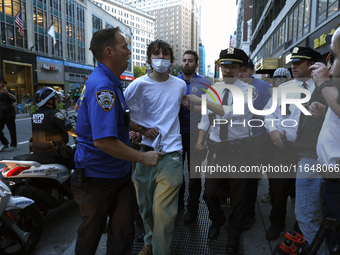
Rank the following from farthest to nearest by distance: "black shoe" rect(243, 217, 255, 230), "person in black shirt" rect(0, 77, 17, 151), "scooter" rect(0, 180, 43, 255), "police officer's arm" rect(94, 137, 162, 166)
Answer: "person in black shirt" rect(0, 77, 17, 151), "black shoe" rect(243, 217, 255, 230), "scooter" rect(0, 180, 43, 255), "police officer's arm" rect(94, 137, 162, 166)

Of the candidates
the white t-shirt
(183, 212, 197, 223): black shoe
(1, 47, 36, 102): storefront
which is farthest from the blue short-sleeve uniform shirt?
(1, 47, 36, 102): storefront

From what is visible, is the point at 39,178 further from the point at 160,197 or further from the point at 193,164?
the point at 193,164

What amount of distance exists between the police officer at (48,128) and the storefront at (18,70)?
29.1 metres

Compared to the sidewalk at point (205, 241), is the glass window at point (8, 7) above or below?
above

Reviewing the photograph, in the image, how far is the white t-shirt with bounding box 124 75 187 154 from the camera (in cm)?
278

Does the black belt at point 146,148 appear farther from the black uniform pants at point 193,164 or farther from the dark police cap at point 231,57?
the dark police cap at point 231,57

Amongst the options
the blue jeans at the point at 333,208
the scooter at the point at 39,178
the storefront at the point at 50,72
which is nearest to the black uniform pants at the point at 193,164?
the scooter at the point at 39,178

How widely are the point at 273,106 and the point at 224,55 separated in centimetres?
91

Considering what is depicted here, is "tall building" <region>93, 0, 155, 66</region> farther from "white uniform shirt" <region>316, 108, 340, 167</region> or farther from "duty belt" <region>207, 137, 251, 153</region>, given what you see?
"white uniform shirt" <region>316, 108, 340, 167</region>

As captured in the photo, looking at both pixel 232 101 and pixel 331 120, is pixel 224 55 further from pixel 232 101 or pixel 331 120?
pixel 331 120

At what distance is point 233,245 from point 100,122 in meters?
2.05

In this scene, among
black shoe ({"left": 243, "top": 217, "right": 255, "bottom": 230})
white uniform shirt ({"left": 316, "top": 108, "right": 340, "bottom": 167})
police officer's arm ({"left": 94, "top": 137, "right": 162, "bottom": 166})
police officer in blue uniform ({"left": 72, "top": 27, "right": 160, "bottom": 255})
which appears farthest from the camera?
black shoe ({"left": 243, "top": 217, "right": 255, "bottom": 230})

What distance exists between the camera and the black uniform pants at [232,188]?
299 centimetres

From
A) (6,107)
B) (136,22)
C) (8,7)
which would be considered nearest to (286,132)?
(6,107)
